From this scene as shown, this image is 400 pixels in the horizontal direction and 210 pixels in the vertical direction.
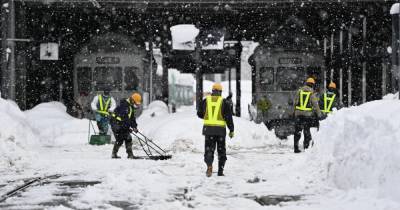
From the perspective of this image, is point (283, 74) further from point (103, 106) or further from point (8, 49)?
point (8, 49)

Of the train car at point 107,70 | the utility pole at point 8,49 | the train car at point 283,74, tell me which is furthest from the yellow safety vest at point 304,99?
the train car at point 107,70

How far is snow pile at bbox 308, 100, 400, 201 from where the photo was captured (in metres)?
6.23

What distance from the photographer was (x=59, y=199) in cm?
718

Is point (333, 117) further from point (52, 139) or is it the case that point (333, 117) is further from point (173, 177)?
point (52, 139)

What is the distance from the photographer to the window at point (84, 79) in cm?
2272

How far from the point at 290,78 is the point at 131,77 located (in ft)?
20.5

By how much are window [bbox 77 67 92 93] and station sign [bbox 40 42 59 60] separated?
5.69 feet

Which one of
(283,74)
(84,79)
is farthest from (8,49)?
(283,74)

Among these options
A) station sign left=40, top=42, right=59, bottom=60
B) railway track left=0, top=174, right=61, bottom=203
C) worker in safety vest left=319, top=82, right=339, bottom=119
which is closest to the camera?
railway track left=0, top=174, right=61, bottom=203

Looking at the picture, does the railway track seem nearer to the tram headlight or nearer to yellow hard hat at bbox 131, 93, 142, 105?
yellow hard hat at bbox 131, 93, 142, 105

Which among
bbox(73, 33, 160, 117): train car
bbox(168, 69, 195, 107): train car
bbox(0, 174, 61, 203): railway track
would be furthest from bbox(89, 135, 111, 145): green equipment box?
bbox(168, 69, 195, 107): train car

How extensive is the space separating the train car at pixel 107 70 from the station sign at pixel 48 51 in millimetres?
1437

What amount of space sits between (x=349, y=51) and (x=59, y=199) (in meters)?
18.9

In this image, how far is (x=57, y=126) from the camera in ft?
65.5
